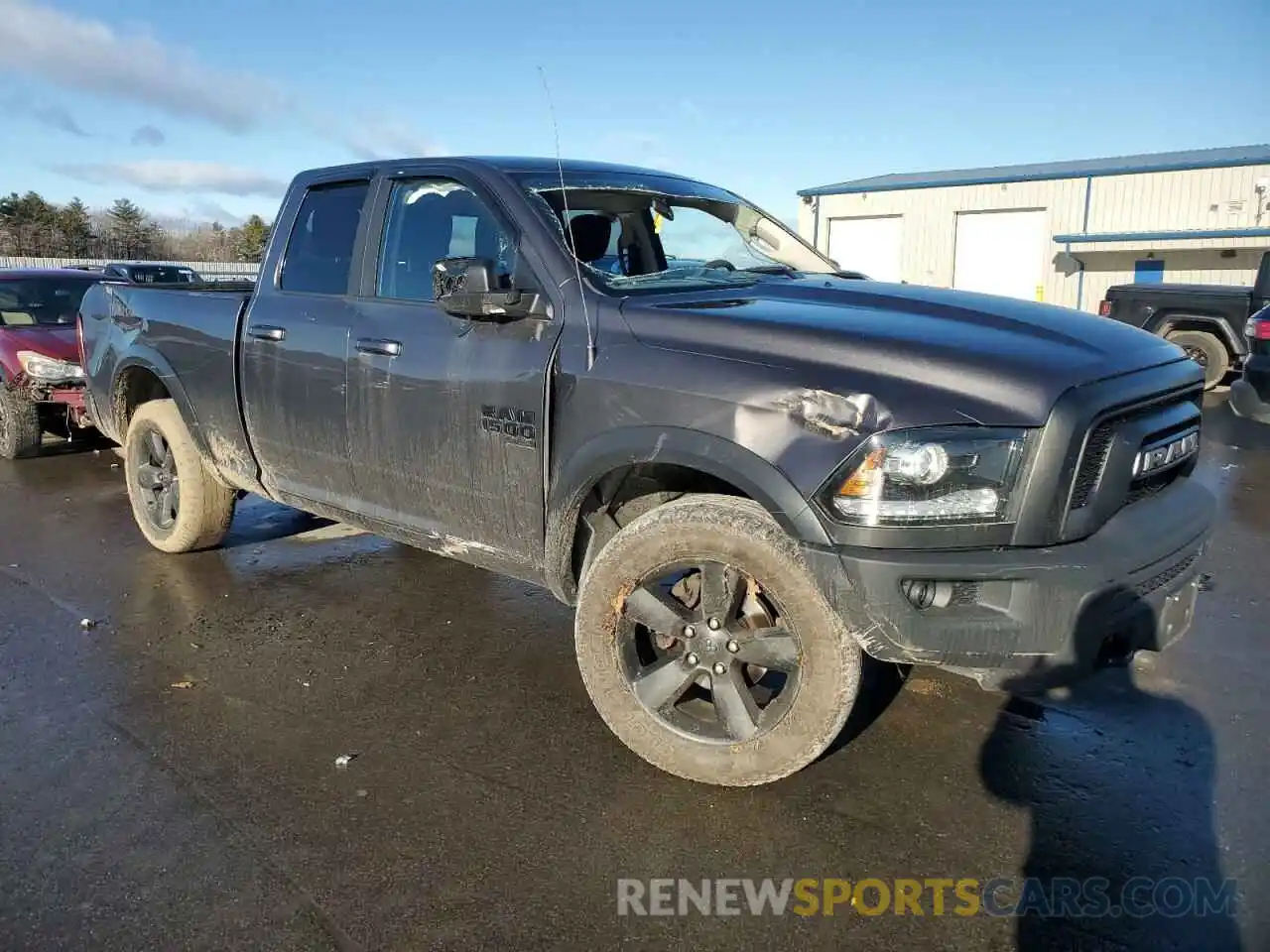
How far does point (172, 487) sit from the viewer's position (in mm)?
5320

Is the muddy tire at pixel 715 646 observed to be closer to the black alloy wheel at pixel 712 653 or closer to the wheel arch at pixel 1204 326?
the black alloy wheel at pixel 712 653

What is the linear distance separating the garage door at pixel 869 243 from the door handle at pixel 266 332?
81.6 ft

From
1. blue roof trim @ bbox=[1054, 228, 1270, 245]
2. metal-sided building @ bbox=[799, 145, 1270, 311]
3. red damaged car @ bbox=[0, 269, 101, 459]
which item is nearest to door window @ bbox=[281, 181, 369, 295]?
red damaged car @ bbox=[0, 269, 101, 459]

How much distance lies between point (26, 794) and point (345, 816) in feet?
3.40

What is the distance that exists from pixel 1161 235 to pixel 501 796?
24.5 metres

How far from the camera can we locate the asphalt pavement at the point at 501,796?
7.65 feet

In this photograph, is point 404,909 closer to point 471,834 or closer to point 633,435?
point 471,834

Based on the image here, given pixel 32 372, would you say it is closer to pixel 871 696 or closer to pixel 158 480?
pixel 158 480

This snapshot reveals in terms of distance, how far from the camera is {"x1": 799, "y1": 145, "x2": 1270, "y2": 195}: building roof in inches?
909

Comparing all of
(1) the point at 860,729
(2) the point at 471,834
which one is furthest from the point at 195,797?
(1) the point at 860,729

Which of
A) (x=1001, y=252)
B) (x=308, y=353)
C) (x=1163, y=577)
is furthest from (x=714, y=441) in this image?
(x=1001, y=252)

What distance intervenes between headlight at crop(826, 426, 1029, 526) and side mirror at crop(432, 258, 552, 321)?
1309mm

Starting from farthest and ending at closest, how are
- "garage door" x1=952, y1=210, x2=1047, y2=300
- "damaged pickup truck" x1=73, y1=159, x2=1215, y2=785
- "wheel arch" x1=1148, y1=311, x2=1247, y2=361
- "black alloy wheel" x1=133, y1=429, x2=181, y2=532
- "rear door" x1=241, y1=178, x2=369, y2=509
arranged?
1. "garage door" x1=952, y1=210, x2=1047, y2=300
2. "wheel arch" x1=1148, y1=311, x2=1247, y2=361
3. "black alloy wheel" x1=133, y1=429, x2=181, y2=532
4. "rear door" x1=241, y1=178, x2=369, y2=509
5. "damaged pickup truck" x1=73, y1=159, x2=1215, y2=785

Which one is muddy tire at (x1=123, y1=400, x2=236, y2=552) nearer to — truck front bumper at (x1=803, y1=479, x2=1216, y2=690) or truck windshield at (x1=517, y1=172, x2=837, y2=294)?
truck windshield at (x1=517, y1=172, x2=837, y2=294)
